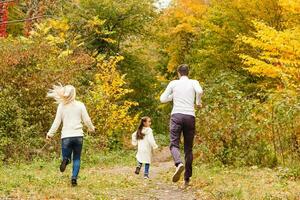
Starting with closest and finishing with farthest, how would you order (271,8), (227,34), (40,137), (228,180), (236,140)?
(228,180), (236,140), (40,137), (271,8), (227,34)

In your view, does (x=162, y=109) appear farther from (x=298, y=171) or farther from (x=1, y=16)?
(x=298, y=171)

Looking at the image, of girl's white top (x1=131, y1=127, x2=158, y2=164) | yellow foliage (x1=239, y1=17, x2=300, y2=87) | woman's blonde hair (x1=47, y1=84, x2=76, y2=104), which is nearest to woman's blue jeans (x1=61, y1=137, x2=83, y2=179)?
woman's blonde hair (x1=47, y1=84, x2=76, y2=104)

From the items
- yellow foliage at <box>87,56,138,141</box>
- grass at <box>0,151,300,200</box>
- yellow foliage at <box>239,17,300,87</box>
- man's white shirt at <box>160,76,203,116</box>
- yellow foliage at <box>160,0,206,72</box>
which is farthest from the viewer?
yellow foliage at <box>160,0,206,72</box>

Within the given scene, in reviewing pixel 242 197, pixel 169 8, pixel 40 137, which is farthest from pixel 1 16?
pixel 242 197

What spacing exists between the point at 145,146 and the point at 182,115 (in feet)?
15.2

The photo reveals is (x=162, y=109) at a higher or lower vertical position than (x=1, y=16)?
lower

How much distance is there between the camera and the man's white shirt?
9930 mm

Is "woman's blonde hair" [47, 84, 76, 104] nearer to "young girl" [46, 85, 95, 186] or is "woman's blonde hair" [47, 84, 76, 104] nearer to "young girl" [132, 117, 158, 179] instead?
"young girl" [46, 85, 95, 186]

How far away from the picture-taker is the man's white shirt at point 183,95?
9.93m

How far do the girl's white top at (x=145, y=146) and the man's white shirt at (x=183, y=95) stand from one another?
168 inches

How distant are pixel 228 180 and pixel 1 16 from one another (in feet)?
75.3

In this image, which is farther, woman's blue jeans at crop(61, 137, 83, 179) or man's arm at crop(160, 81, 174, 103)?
man's arm at crop(160, 81, 174, 103)

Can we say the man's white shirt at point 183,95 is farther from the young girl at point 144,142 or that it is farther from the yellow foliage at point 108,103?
the yellow foliage at point 108,103

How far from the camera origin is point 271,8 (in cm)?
2427
